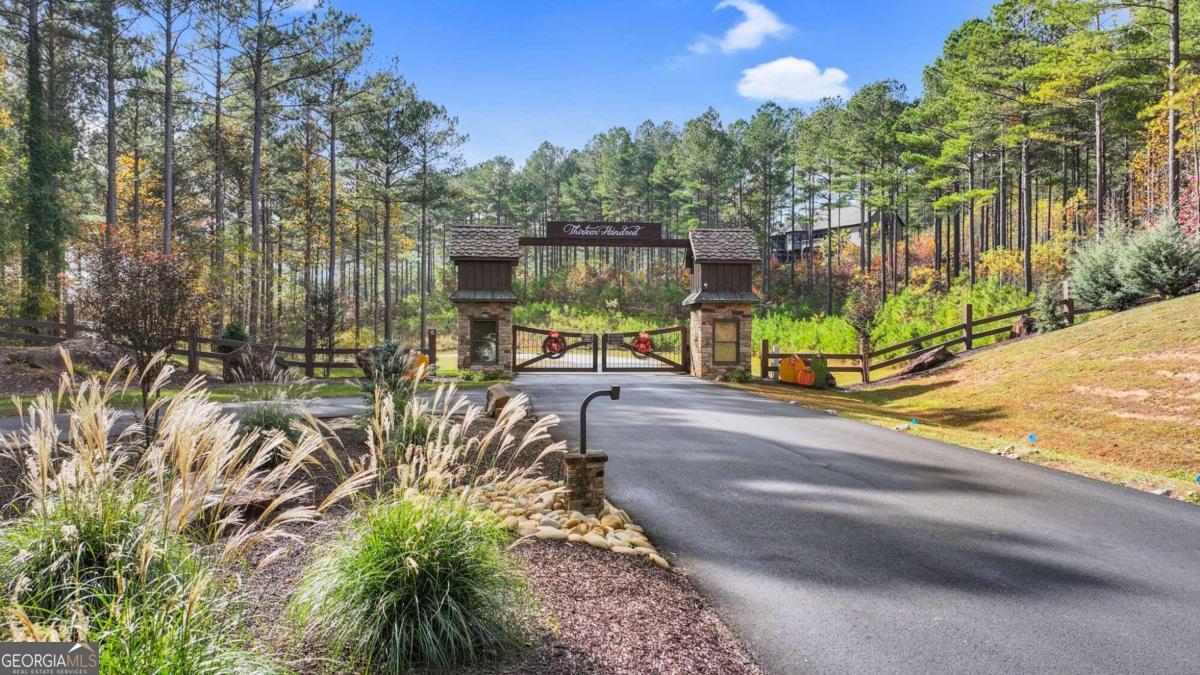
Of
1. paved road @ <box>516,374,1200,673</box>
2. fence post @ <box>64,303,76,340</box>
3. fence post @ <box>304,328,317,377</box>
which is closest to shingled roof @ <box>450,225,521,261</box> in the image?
fence post @ <box>304,328,317,377</box>

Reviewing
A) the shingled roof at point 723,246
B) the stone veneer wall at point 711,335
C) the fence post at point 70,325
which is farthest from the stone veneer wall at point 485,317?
the fence post at point 70,325

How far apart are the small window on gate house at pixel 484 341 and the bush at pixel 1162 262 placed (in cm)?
1751

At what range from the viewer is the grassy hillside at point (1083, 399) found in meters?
8.72

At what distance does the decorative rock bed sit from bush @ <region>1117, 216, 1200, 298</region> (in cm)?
1772

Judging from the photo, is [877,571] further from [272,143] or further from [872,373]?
[272,143]

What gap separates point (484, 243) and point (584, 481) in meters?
16.2

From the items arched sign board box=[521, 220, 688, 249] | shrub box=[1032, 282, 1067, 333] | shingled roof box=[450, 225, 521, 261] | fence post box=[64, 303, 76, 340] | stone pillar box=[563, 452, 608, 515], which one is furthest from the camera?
arched sign board box=[521, 220, 688, 249]

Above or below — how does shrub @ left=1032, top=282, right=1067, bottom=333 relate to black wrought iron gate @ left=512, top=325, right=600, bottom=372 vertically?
above

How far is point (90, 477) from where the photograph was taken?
9.00 ft

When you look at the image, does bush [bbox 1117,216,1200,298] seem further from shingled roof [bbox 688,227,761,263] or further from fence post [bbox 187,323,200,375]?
fence post [bbox 187,323,200,375]

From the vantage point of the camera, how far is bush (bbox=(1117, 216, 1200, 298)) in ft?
51.9

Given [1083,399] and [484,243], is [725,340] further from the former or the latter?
[1083,399]

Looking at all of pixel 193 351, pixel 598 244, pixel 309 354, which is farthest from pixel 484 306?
pixel 193 351

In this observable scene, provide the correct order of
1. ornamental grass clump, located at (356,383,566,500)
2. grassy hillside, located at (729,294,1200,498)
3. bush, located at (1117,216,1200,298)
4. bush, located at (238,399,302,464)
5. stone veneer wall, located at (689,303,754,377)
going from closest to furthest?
ornamental grass clump, located at (356,383,566,500) < bush, located at (238,399,302,464) < grassy hillside, located at (729,294,1200,498) < bush, located at (1117,216,1200,298) < stone veneer wall, located at (689,303,754,377)
